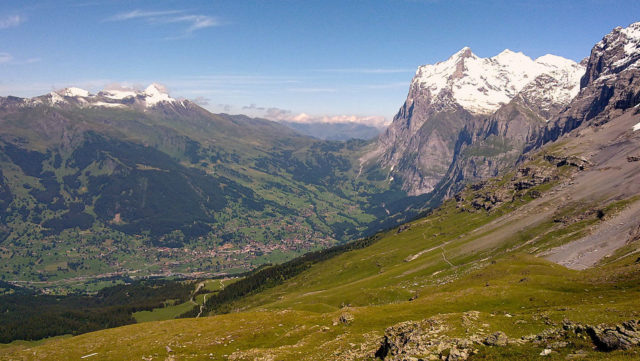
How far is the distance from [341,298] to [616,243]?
12513cm

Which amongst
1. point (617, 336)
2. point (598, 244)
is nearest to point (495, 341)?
point (617, 336)

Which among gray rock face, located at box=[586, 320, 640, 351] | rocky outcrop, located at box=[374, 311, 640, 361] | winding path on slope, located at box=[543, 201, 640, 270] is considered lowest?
winding path on slope, located at box=[543, 201, 640, 270]

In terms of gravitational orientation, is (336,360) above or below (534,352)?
below

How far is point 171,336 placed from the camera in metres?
110

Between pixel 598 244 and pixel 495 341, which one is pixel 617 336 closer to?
pixel 495 341

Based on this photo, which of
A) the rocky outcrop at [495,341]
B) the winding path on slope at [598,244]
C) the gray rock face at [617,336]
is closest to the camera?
the gray rock face at [617,336]

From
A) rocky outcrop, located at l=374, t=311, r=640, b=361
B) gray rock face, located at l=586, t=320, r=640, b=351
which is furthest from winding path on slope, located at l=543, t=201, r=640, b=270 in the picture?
gray rock face, located at l=586, t=320, r=640, b=351

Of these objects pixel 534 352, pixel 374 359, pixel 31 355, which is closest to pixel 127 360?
pixel 31 355

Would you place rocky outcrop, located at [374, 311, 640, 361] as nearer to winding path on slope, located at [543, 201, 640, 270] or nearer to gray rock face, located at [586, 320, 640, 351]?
gray rock face, located at [586, 320, 640, 351]

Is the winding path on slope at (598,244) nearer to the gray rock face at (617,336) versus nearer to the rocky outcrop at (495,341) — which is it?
the rocky outcrop at (495,341)

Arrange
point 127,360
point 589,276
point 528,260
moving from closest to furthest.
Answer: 1. point 127,360
2. point 589,276
3. point 528,260

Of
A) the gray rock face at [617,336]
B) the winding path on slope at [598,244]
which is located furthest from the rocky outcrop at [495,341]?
the winding path on slope at [598,244]

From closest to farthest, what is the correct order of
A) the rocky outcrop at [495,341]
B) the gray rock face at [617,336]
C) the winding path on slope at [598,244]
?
the gray rock face at [617,336] → the rocky outcrop at [495,341] → the winding path on slope at [598,244]

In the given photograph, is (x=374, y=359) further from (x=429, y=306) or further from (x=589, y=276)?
(x=589, y=276)
